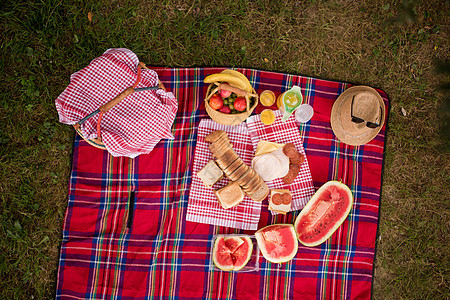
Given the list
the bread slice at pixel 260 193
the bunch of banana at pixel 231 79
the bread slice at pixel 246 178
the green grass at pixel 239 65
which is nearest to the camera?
the bunch of banana at pixel 231 79

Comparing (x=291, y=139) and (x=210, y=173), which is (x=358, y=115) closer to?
(x=291, y=139)

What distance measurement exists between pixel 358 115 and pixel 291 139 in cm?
82

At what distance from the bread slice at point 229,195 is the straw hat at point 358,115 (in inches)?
56.6

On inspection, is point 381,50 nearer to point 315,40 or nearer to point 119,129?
point 315,40

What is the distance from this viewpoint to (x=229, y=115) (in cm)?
329

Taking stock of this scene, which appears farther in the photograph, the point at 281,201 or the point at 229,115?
the point at 281,201

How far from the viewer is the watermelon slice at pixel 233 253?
137 inches

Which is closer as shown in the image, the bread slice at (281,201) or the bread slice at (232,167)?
the bread slice at (232,167)

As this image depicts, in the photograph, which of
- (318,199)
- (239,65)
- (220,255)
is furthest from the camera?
(239,65)

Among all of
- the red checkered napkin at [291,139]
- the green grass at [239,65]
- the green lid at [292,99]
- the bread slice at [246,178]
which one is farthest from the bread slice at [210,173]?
the green grass at [239,65]

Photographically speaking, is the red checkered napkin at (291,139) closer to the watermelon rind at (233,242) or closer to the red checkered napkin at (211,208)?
the red checkered napkin at (211,208)

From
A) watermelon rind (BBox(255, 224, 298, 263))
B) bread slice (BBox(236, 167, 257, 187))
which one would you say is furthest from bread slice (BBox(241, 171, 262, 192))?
watermelon rind (BBox(255, 224, 298, 263))

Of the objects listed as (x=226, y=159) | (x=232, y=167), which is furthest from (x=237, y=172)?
(x=226, y=159)

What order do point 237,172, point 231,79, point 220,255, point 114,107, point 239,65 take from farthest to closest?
point 239,65
point 220,255
point 237,172
point 231,79
point 114,107
